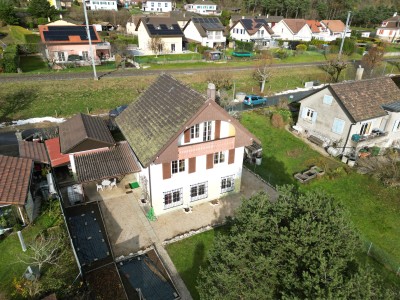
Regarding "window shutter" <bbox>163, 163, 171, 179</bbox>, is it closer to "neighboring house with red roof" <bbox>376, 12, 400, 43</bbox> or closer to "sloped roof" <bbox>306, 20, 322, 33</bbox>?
"sloped roof" <bbox>306, 20, 322, 33</bbox>

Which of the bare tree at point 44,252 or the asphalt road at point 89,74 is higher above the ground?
the asphalt road at point 89,74

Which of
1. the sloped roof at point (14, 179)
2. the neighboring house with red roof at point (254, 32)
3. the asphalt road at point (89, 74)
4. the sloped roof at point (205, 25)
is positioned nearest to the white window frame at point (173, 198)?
the sloped roof at point (14, 179)

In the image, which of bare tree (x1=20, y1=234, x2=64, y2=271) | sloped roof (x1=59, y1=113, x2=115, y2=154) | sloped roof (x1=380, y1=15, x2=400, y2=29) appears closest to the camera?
bare tree (x1=20, y1=234, x2=64, y2=271)

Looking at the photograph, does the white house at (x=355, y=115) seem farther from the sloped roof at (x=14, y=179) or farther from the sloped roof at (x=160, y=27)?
the sloped roof at (x=160, y=27)

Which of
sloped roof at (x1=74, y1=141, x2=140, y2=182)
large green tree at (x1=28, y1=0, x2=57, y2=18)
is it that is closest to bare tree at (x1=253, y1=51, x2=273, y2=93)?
sloped roof at (x1=74, y1=141, x2=140, y2=182)

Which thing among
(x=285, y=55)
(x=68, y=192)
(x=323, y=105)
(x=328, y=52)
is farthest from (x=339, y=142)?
(x=328, y=52)

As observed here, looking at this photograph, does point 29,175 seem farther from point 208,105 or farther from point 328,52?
point 328,52

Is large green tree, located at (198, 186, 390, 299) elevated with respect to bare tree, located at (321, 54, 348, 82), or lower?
elevated

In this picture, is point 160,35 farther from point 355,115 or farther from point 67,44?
point 355,115
